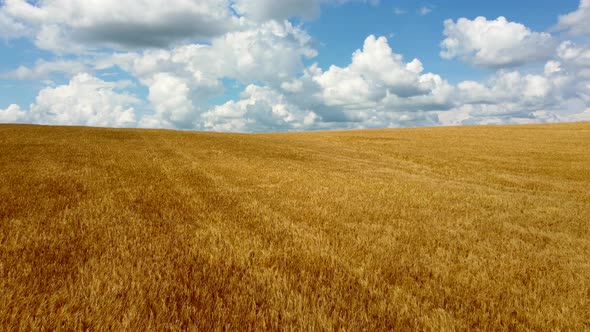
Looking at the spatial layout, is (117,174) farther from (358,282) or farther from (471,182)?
(471,182)

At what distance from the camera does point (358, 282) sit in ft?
18.0

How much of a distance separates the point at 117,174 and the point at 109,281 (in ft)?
35.3

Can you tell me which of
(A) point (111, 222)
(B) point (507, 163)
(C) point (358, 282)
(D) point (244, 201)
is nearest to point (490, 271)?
(C) point (358, 282)

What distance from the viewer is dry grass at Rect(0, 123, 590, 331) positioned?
14.5ft

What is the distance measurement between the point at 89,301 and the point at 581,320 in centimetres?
645

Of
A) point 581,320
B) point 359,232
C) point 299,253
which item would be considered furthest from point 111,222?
point 581,320

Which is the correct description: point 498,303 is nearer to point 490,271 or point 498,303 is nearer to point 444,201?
point 490,271

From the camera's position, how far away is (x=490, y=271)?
6125mm

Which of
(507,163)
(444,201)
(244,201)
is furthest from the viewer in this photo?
(507,163)

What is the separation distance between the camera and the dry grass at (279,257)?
4.42 m

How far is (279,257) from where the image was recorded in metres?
6.33

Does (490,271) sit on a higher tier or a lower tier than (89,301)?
lower

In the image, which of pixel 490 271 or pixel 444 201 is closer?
pixel 490 271

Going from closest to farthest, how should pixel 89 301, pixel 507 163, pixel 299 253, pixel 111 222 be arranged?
1. pixel 89 301
2. pixel 299 253
3. pixel 111 222
4. pixel 507 163
